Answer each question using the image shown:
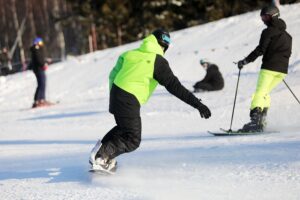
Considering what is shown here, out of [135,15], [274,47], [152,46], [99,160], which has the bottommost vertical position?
[99,160]

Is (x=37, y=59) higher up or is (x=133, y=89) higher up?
(x=37, y=59)

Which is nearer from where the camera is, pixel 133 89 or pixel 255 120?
pixel 133 89

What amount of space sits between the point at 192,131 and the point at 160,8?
23.8 meters

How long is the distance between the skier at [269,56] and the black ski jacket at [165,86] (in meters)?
2.24

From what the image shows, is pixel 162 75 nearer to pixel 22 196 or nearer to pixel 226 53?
pixel 22 196

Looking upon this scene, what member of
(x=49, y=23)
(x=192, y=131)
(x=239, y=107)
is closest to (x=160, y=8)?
(x=49, y=23)

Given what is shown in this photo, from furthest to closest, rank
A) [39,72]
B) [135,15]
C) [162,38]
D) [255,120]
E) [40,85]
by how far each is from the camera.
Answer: [135,15] → [39,72] → [40,85] → [255,120] → [162,38]

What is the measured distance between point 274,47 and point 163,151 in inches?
82.6

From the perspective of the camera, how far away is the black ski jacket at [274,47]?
6.62 meters

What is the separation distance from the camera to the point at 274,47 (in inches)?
263

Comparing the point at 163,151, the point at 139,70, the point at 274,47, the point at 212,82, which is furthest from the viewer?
the point at 212,82

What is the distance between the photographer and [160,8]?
30.9 m

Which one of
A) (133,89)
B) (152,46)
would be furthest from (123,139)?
(152,46)

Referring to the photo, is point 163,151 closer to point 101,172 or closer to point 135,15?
point 101,172
